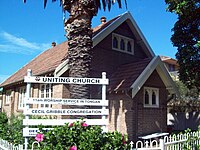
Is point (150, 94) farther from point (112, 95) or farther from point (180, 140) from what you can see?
point (180, 140)

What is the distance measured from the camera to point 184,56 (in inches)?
524

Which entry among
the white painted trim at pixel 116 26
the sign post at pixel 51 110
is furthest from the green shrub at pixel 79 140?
the white painted trim at pixel 116 26

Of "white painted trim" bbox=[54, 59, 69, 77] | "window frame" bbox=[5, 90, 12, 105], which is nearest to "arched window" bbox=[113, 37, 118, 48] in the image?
"white painted trim" bbox=[54, 59, 69, 77]

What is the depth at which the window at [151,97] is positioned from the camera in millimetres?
15498

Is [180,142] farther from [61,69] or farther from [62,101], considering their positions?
[61,69]

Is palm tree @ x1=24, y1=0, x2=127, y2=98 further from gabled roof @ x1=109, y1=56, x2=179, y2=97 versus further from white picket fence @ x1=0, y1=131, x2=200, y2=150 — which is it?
gabled roof @ x1=109, y1=56, x2=179, y2=97

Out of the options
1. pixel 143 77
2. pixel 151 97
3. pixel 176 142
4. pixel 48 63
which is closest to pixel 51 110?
pixel 176 142

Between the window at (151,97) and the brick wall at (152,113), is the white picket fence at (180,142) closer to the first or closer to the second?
the brick wall at (152,113)

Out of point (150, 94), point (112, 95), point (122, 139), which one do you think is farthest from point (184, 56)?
point (122, 139)

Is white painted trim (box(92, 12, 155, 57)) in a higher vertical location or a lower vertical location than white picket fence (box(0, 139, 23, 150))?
higher

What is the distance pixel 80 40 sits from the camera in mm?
9570

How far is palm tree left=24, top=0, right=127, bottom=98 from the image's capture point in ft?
30.1

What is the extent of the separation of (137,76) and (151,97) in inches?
95.1

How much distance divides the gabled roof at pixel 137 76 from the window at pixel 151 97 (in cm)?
102
